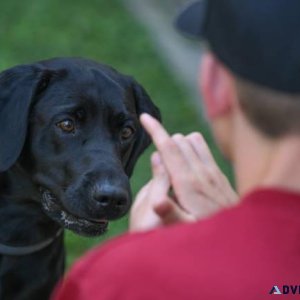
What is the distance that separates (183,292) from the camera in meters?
1.77

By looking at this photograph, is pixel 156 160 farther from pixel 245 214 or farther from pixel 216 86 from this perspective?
pixel 245 214

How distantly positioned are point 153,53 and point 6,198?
581cm

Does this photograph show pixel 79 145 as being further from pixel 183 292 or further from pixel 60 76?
pixel 183 292

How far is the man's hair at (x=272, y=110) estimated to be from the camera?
181 cm

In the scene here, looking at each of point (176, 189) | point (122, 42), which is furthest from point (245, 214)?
point (122, 42)

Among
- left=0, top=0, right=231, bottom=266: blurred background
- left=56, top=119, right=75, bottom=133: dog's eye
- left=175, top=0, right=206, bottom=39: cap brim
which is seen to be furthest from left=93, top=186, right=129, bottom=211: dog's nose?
left=0, top=0, right=231, bottom=266: blurred background

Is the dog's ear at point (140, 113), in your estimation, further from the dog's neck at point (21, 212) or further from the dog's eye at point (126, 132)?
the dog's neck at point (21, 212)

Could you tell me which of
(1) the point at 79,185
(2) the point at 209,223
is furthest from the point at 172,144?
(1) the point at 79,185

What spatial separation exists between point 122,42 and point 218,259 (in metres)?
7.89

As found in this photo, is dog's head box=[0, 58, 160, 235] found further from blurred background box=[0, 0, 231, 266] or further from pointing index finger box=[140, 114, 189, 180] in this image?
blurred background box=[0, 0, 231, 266]

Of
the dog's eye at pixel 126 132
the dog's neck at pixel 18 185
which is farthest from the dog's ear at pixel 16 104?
the dog's eye at pixel 126 132

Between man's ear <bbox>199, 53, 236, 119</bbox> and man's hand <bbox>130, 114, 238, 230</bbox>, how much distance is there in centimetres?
26

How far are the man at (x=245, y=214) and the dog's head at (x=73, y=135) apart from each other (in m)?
1.54

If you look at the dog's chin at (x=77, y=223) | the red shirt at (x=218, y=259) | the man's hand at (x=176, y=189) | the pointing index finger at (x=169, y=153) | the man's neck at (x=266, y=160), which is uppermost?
the man's neck at (x=266, y=160)
